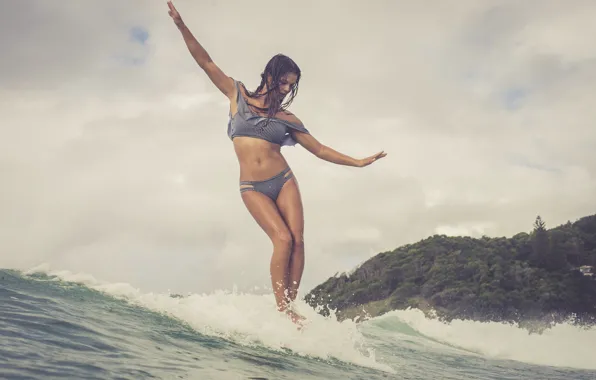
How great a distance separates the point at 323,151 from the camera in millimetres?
5930

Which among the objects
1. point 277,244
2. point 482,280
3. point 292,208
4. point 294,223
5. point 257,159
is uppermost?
point 482,280

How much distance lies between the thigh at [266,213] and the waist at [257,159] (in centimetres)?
20

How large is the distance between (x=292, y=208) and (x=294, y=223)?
17cm

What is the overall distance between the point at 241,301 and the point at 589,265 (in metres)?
50.0

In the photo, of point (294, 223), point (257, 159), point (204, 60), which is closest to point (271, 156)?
point (257, 159)

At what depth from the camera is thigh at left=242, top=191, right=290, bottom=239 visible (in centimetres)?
550

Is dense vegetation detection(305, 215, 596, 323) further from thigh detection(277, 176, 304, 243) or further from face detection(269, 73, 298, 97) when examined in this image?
face detection(269, 73, 298, 97)

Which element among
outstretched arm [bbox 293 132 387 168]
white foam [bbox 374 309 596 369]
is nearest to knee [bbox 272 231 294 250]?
outstretched arm [bbox 293 132 387 168]

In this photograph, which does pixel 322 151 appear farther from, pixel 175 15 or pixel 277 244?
pixel 175 15

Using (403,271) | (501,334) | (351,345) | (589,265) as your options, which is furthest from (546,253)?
(351,345)

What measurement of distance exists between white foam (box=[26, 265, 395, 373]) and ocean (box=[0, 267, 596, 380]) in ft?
0.03

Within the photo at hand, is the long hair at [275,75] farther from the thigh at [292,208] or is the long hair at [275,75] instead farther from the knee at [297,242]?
the knee at [297,242]

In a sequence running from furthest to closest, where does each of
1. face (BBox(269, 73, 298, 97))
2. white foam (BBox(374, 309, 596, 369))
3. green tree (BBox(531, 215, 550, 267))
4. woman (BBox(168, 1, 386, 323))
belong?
green tree (BBox(531, 215, 550, 267)), white foam (BBox(374, 309, 596, 369)), face (BBox(269, 73, 298, 97)), woman (BBox(168, 1, 386, 323))

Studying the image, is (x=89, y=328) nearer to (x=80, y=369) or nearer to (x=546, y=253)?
(x=80, y=369)
